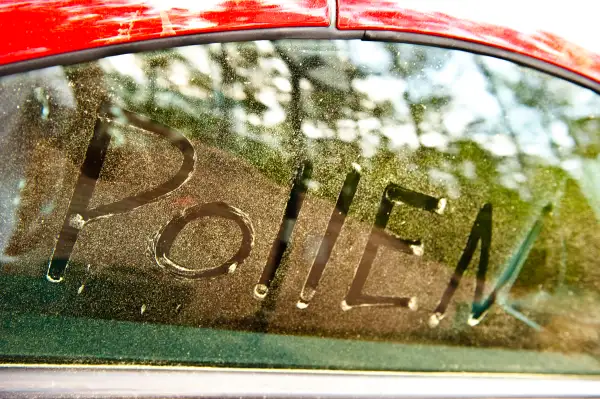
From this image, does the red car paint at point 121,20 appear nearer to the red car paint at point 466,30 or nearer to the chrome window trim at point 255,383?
the red car paint at point 466,30

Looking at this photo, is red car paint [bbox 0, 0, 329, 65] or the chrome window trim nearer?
red car paint [bbox 0, 0, 329, 65]

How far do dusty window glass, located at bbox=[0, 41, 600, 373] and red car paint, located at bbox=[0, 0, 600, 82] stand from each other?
47mm

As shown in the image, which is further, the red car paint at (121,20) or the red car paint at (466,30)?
the red car paint at (466,30)

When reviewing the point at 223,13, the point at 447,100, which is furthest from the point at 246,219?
the point at 447,100

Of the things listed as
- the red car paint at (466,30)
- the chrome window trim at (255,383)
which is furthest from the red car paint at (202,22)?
the chrome window trim at (255,383)

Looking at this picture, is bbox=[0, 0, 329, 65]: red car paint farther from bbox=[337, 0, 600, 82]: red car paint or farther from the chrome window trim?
the chrome window trim

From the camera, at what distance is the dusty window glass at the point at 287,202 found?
1.06 meters

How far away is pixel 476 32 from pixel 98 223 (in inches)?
39.1

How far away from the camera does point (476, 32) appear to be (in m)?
1.14

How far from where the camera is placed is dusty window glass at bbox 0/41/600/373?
1060 mm

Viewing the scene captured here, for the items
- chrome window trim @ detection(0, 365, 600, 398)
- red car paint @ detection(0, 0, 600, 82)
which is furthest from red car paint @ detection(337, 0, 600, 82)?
chrome window trim @ detection(0, 365, 600, 398)

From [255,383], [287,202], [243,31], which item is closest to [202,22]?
[243,31]

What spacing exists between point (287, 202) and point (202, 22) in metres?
0.44

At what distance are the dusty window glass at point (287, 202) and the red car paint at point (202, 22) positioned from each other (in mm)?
47
